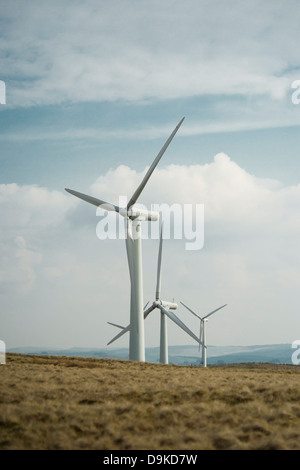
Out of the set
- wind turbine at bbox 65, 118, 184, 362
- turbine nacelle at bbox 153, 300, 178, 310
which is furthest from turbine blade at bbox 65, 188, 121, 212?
turbine nacelle at bbox 153, 300, 178, 310

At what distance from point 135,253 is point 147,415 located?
103 feet

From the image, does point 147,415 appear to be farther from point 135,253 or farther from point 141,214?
point 141,214

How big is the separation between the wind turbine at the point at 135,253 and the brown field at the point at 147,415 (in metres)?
19.4

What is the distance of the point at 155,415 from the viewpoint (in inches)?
886

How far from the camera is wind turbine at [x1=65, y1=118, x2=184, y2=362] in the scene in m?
51.8

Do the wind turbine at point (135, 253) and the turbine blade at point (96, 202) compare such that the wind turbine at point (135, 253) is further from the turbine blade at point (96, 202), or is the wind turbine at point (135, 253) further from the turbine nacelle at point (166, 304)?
the turbine nacelle at point (166, 304)

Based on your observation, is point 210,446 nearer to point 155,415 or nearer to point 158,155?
point 155,415

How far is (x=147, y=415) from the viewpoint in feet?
74.1

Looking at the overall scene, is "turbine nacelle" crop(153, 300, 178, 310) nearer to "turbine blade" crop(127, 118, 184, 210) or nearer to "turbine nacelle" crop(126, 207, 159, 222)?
"turbine nacelle" crop(126, 207, 159, 222)

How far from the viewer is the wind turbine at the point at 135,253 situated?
170ft

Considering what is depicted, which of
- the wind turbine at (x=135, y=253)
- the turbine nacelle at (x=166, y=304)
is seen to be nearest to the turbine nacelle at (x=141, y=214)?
the wind turbine at (x=135, y=253)

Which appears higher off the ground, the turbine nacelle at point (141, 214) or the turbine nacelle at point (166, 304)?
the turbine nacelle at point (141, 214)
